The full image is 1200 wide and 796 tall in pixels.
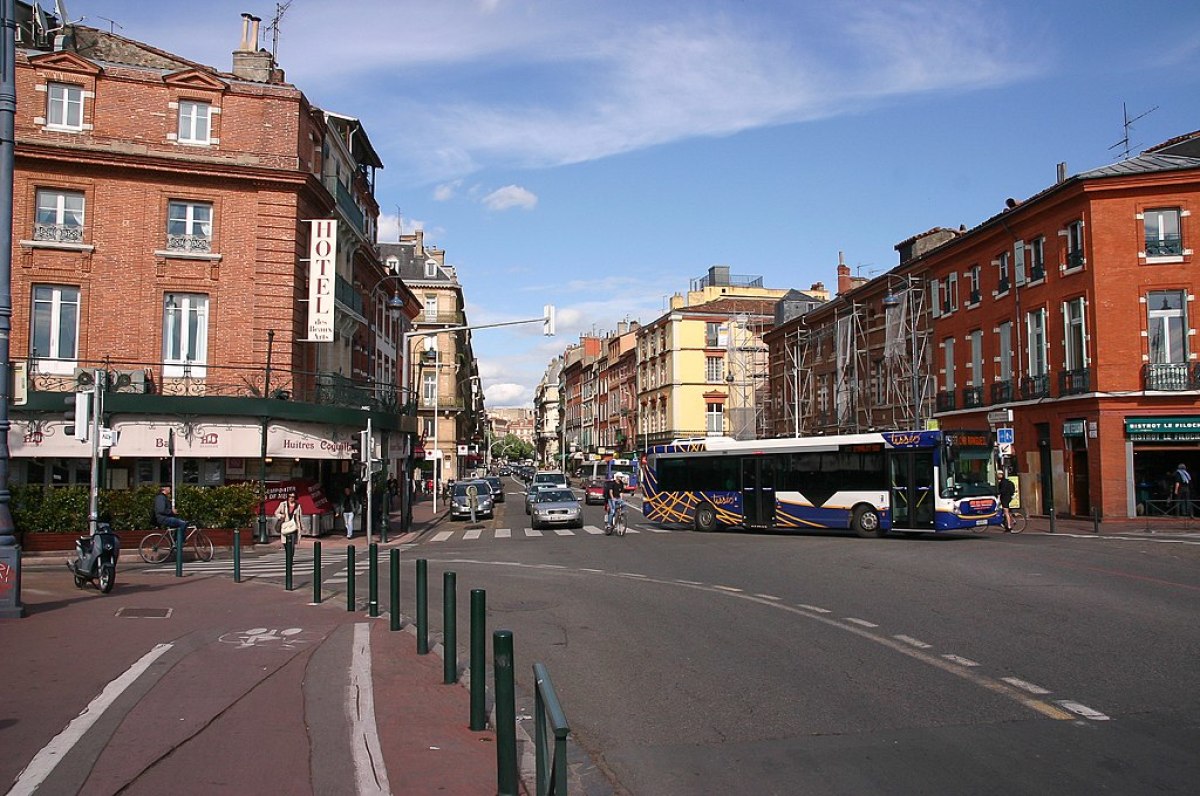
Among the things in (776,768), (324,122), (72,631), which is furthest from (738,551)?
(324,122)

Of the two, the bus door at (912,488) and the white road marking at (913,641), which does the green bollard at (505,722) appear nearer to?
the white road marking at (913,641)

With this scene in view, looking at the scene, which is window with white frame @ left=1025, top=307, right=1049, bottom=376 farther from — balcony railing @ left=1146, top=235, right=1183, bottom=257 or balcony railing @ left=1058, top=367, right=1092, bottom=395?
balcony railing @ left=1146, top=235, right=1183, bottom=257

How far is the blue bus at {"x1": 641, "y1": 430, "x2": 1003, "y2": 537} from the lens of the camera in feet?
77.8

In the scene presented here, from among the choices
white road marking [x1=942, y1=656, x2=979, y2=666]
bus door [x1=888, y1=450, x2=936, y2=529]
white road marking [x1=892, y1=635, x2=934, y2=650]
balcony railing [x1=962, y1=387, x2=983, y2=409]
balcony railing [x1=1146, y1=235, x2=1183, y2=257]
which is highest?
balcony railing [x1=1146, y1=235, x2=1183, y2=257]

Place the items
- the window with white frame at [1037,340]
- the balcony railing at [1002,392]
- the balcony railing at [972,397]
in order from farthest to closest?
the balcony railing at [972,397] → the balcony railing at [1002,392] → the window with white frame at [1037,340]

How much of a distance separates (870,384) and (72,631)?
40103 millimetres

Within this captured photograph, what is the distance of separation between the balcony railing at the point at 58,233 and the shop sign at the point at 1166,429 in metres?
31.9

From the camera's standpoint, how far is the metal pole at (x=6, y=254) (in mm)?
11039

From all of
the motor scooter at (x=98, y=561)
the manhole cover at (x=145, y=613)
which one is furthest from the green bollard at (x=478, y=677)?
the motor scooter at (x=98, y=561)

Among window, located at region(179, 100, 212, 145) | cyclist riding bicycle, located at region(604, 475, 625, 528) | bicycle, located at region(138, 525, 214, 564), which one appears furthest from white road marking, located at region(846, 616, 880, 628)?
window, located at region(179, 100, 212, 145)

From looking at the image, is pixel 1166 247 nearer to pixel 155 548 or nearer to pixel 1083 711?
pixel 1083 711

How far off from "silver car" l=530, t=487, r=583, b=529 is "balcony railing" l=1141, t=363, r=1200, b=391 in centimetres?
1848

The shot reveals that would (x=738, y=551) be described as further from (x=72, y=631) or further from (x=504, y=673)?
(x=504, y=673)

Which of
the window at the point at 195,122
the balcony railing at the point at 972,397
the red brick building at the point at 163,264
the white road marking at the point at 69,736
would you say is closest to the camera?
the white road marking at the point at 69,736
